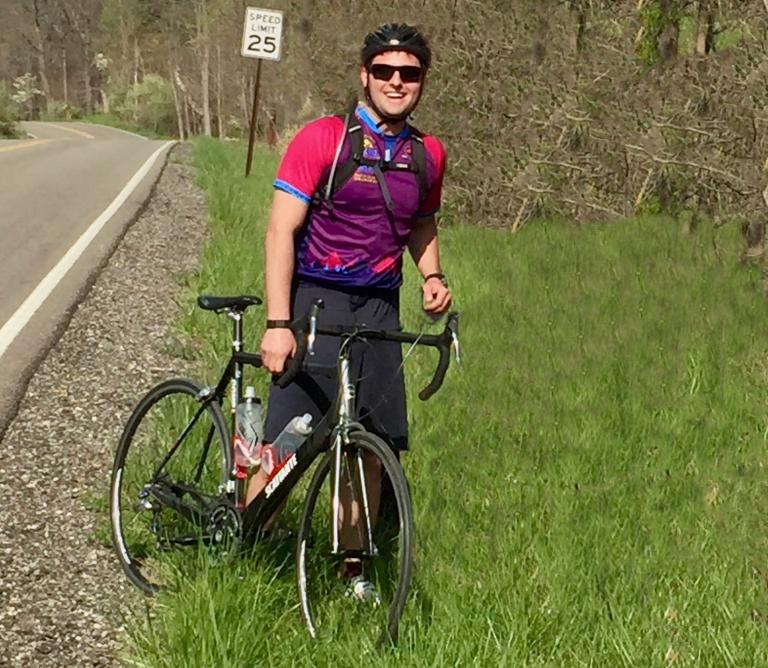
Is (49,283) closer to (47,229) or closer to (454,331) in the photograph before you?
(47,229)

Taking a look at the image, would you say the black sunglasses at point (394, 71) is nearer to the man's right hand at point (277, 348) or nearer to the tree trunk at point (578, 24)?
the man's right hand at point (277, 348)

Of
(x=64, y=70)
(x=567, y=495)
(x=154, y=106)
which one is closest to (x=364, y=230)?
(x=567, y=495)

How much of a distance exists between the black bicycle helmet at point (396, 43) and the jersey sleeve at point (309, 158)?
0.25 metres

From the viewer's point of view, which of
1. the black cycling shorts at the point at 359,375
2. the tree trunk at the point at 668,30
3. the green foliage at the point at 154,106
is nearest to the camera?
the black cycling shorts at the point at 359,375

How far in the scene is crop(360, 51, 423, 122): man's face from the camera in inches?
135

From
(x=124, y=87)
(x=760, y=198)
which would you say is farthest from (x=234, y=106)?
(x=760, y=198)

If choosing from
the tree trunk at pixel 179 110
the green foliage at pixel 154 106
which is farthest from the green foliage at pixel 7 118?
the green foliage at pixel 154 106

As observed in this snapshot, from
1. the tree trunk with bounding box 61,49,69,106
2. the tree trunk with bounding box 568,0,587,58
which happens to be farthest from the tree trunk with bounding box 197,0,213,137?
the tree trunk with bounding box 61,49,69,106

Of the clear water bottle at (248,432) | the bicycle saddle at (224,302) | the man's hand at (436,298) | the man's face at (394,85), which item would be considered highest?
the man's face at (394,85)

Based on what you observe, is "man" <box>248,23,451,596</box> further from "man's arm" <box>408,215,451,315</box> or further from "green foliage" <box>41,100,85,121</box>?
"green foliage" <box>41,100,85,121</box>

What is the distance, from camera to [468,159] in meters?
15.3

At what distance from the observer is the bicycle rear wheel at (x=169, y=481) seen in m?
4.05

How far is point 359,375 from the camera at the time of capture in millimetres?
3789

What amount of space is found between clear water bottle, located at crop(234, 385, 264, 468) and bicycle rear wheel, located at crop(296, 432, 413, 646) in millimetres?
358
